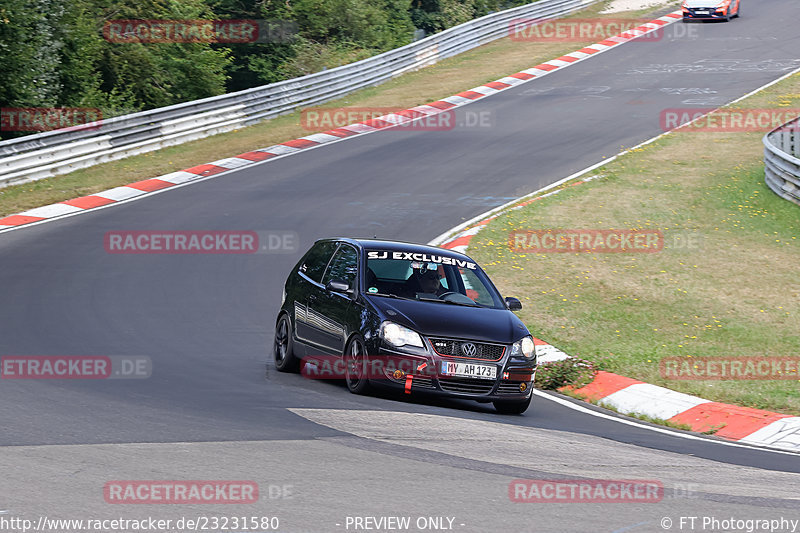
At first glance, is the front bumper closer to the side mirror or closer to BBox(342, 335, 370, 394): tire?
BBox(342, 335, 370, 394): tire

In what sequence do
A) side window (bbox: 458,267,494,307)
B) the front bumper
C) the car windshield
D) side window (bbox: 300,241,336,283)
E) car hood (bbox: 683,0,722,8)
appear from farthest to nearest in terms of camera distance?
car hood (bbox: 683,0,722,8)
side window (bbox: 300,241,336,283)
side window (bbox: 458,267,494,307)
the car windshield
the front bumper

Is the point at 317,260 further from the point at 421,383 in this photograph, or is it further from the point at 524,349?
the point at 524,349

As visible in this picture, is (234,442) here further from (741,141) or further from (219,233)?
(741,141)

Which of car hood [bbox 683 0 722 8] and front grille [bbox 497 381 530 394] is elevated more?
car hood [bbox 683 0 722 8]

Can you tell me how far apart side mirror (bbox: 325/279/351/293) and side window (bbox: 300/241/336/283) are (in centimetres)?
84

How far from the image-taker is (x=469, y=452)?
8055 mm

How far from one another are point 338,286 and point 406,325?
3.62 ft

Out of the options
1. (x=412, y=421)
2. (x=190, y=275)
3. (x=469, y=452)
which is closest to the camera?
(x=469, y=452)

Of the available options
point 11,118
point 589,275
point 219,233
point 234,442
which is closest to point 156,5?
point 11,118

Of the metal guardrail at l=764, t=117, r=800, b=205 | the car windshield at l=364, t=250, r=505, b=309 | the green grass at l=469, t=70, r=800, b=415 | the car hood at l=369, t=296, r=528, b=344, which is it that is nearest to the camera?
the car hood at l=369, t=296, r=528, b=344

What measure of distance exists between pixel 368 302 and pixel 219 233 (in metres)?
8.82

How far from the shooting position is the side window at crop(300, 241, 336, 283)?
11938mm

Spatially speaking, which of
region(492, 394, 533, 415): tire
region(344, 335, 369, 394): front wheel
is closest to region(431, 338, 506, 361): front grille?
region(492, 394, 533, 415): tire

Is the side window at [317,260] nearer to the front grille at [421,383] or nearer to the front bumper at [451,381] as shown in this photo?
the front bumper at [451,381]
